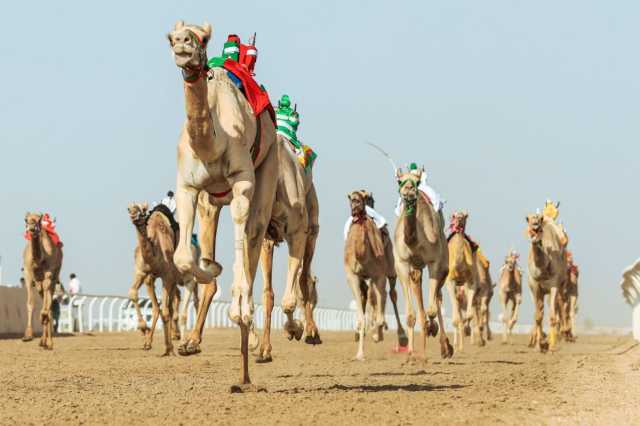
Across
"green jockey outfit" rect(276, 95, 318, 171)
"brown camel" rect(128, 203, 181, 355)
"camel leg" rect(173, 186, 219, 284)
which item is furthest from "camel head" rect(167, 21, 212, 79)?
"brown camel" rect(128, 203, 181, 355)

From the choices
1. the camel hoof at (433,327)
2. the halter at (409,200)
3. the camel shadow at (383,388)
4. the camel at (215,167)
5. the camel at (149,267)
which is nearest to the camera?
the camel at (215,167)

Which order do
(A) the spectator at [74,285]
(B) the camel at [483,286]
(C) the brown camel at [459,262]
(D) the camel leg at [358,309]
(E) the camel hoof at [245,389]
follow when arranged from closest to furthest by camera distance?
(E) the camel hoof at [245,389], (D) the camel leg at [358,309], (C) the brown camel at [459,262], (B) the camel at [483,286], (A) the spectator at [74,285]

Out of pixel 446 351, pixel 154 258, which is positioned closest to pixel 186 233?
pixel 446 351

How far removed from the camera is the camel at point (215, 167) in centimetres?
1141

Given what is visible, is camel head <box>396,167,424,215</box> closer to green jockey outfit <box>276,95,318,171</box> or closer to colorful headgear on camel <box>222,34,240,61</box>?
green jockey outfit <box>276,95,318,171</box>

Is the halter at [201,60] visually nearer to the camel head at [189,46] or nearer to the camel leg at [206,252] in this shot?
the camel head at [189,46]

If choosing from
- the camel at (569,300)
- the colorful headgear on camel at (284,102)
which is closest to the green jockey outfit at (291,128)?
the colorful headgear on camel at (284,102)

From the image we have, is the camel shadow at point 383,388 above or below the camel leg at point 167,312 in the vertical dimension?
below

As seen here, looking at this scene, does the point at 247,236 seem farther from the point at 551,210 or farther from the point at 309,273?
the point at 551,210

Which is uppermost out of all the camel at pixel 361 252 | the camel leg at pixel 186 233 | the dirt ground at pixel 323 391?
the camel at pixel 361 252

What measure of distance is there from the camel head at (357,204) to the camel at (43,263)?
6.60 metres

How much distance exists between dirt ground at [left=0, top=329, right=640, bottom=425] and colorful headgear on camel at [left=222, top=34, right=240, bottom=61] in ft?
11.1

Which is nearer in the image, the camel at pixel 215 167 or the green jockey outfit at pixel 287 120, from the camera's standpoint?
the camel at pixel 215 167

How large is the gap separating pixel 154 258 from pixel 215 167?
13232mm
